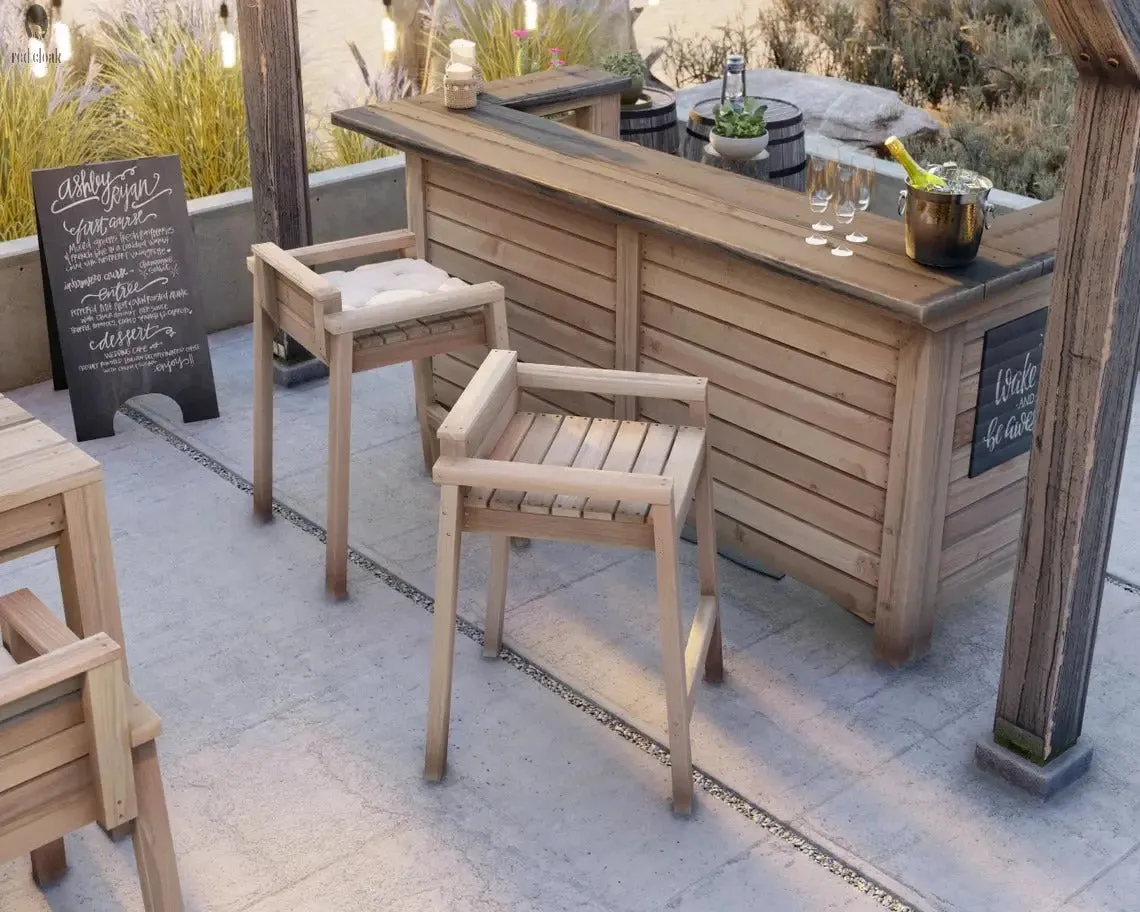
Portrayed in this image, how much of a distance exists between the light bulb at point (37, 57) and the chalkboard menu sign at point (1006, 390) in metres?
3.83

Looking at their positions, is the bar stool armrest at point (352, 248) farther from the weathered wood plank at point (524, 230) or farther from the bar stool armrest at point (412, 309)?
the bar stool armrest at point (412, 309)

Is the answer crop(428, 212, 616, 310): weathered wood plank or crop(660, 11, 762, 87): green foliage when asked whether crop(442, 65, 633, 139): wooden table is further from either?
crop(660, 11, 762, 87): green foliage

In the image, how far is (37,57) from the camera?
542 cm

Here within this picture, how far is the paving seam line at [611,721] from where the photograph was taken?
267 centimetres

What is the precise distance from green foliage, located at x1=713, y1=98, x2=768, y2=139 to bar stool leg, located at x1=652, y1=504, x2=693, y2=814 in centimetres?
204

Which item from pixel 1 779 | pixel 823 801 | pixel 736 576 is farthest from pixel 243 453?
pixel 1 779

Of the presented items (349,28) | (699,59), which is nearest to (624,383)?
(699,59)

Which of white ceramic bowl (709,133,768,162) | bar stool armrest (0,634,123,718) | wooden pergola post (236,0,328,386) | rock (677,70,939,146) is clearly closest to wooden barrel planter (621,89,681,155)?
white ceramic bowl (709,133,768,162)

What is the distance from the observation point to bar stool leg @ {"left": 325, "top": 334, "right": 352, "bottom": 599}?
11.3 feet

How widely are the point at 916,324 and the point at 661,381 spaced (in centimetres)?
51

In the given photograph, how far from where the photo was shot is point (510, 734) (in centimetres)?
309

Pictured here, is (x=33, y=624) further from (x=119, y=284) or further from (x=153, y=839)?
(x=119, y=284)

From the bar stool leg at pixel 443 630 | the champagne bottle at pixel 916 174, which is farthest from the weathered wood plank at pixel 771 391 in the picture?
the bar stool leg at pixel 443 630

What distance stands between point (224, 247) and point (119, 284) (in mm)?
864
